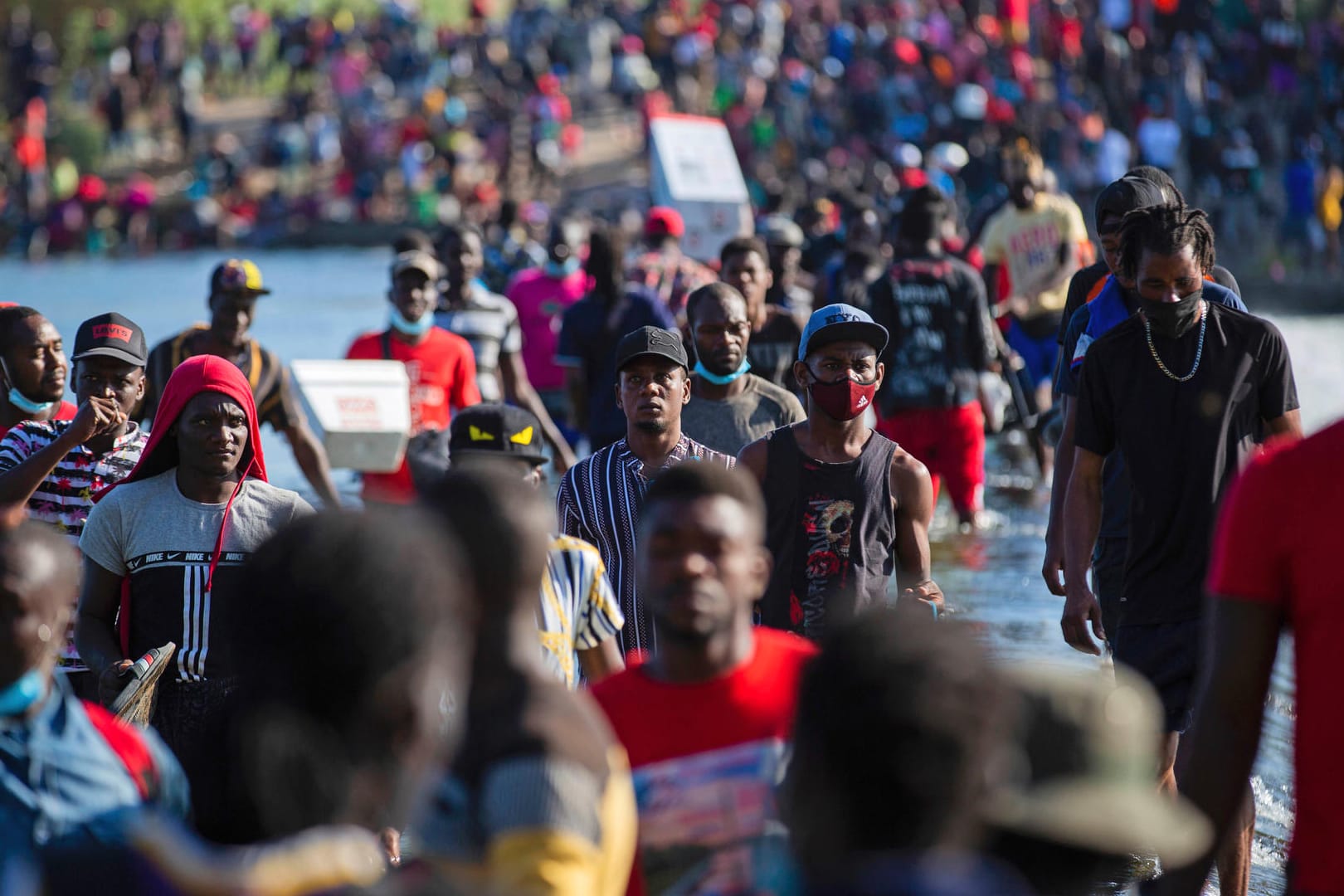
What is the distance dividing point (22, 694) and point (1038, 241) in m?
9.49

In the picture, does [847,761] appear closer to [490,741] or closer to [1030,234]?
[490,741]

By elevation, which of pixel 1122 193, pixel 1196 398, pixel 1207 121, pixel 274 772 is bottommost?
pixel 274 772

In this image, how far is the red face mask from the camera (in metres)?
5.99

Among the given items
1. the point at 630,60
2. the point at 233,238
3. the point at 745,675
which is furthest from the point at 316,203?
the point at 745,675

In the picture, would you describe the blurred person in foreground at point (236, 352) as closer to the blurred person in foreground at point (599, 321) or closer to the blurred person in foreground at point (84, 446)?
the blurred person in foreground at point (84, 446)

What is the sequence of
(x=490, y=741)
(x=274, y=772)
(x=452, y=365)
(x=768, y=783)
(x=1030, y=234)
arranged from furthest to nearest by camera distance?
(x=1030, y=234), (x=452, y=365), (x=768, y=783), (x=490, y=741), (x=274, y=772)

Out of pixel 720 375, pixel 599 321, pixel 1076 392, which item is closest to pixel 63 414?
pixel 720 375

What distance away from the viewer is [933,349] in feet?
32.0

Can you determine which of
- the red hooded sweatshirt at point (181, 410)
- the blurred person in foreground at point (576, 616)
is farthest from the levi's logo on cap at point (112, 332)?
the blurred person in foreground at point (576, 616)

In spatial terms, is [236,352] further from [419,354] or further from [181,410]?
[181,410]

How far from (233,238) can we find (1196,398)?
121ft

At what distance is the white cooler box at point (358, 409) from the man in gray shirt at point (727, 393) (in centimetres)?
224

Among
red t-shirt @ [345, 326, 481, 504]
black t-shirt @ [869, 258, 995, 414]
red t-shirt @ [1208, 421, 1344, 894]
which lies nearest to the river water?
black t-shirt @ [869, 258, 995, 414]

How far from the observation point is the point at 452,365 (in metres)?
9.89
